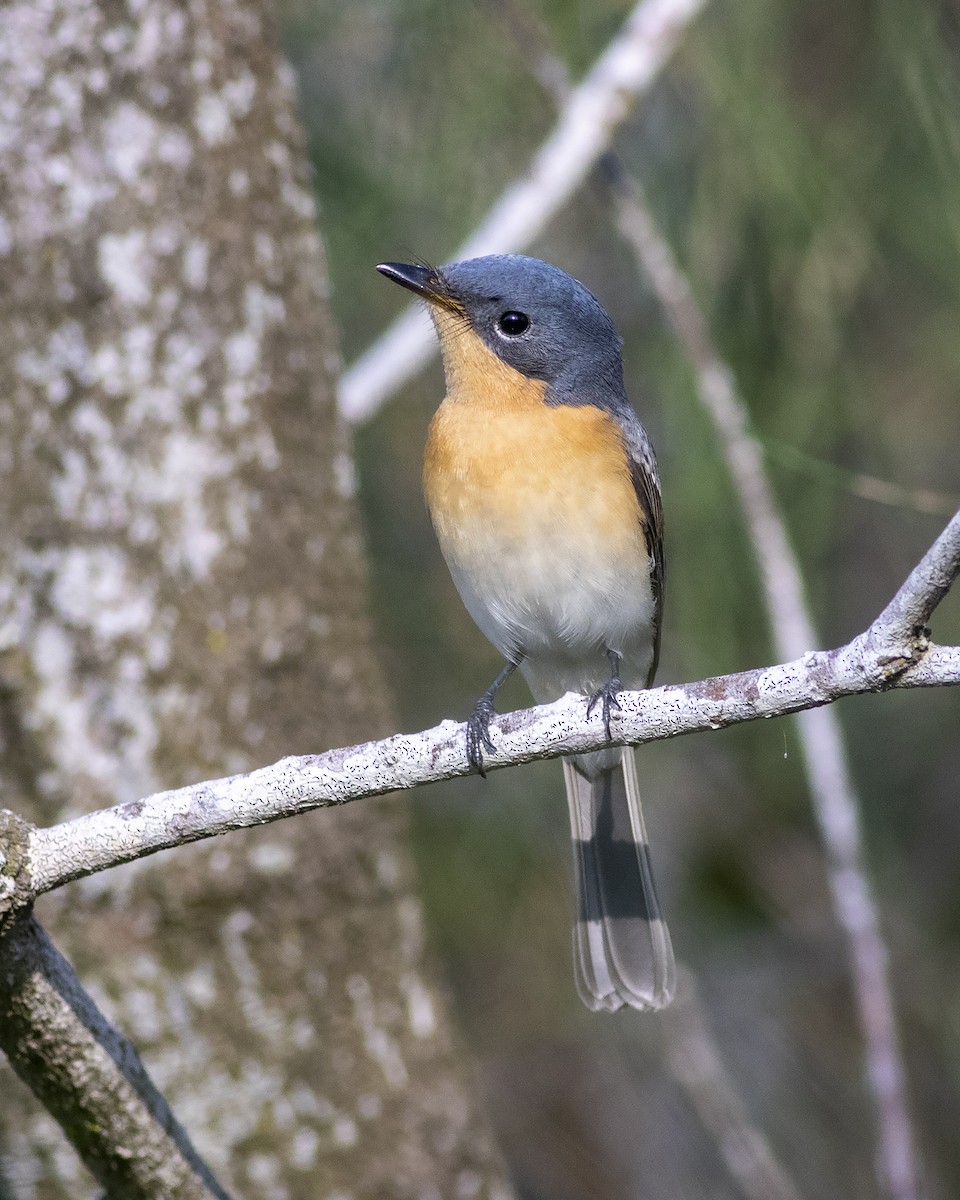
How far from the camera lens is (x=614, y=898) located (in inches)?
158

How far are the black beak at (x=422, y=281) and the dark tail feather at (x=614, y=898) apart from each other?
1384mm

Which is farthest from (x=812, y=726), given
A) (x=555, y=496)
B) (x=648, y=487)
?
(x=555, y=496)

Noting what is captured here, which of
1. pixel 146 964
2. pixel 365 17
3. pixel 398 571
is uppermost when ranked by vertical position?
pixel 365 17

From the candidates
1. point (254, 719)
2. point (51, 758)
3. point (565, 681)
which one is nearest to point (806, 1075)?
point (565, 681)

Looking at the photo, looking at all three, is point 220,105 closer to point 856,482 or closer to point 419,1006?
point 856,482

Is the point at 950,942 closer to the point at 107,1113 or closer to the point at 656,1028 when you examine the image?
the point at 656,1028

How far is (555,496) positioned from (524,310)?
55 cm

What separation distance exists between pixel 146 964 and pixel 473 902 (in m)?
3.02

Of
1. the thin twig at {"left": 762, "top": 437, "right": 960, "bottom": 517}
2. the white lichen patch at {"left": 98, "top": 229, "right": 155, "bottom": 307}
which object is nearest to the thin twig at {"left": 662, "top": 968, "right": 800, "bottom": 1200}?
the thin twig at {"left": 762, "top": 437, "right": 960, "bottom": 517}

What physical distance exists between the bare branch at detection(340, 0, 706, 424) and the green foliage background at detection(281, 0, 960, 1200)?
0.51m

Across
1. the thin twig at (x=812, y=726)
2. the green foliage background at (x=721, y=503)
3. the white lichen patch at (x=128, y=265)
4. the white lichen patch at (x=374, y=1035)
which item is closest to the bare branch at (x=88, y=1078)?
the white lichen patch at (x=374, y=1035)

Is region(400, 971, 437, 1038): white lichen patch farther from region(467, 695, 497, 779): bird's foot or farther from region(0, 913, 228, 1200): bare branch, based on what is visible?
region(467, 695, 497, 779): bird's foot

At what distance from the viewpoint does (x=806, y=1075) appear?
20.9 feet

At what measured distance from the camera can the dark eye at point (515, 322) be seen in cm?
382
